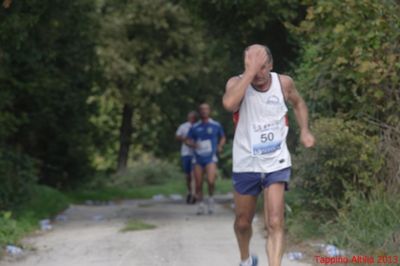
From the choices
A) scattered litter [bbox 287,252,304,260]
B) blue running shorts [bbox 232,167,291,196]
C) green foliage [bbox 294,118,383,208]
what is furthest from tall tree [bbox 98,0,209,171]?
blue running shorts [bbox 232,167,291,196]

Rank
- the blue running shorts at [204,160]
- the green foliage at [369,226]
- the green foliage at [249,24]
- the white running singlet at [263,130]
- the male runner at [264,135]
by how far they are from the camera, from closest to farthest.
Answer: the male runner at [264,135] < the white running singlet at [263,130] < the green foliage at [369,226] < the green foliage at [249,24] < the blue running shorts at [204,160]

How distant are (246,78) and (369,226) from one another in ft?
10.5

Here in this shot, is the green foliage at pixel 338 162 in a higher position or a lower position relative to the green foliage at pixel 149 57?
lower

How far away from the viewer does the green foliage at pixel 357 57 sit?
36.8 feet

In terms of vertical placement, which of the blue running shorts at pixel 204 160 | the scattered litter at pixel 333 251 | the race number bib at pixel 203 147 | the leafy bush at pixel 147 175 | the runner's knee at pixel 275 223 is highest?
the runner's knee at pixel 275 223

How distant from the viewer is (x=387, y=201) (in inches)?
416

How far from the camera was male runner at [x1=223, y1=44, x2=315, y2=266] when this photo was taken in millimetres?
7797

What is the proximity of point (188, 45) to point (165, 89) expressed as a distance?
1.99 meters

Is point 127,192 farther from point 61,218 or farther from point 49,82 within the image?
point 61,218

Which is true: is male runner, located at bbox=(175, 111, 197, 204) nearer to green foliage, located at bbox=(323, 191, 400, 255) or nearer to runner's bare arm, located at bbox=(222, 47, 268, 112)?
green foliage, located at bbox=(323, 191, 400, 255)

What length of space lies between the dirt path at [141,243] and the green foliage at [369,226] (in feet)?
2.26

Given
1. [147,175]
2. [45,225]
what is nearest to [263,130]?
[45,225]

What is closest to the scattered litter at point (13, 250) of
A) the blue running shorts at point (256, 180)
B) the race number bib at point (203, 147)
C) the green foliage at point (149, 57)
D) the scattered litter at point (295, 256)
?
the scattered litter at point (295, 256)

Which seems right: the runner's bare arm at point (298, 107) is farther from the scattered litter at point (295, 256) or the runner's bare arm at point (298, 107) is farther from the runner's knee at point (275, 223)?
the scattered litter at point (295, 256)
